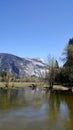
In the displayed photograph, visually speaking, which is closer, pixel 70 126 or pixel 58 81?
pixel 70 126

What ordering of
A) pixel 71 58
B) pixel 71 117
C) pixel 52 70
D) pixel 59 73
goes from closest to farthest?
pixel 71 117 → pixel 71 58 → pixel 52 70 → pixel 59 73

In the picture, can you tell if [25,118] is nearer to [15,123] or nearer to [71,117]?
[15,123]

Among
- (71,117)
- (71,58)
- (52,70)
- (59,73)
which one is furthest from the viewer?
(59,73)

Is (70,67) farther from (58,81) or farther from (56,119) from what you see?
(56,119)

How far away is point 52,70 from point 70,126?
72.8 metres

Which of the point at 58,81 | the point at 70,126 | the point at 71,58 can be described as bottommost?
the point at 70,126

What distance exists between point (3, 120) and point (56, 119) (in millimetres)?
6282

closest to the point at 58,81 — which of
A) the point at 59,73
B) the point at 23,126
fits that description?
the point at 59,73

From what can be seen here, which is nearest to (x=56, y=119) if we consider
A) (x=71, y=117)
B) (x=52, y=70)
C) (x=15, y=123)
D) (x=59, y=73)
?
(x=71, y=117)

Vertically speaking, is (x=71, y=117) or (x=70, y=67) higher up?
(x=70, y=67)

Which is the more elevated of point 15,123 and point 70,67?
point 70,67

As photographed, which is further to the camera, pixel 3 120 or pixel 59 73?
pixel 59 73

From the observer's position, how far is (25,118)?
95.8 feet

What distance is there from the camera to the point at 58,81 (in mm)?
109188
